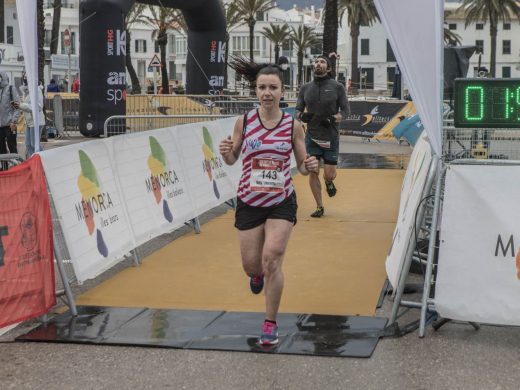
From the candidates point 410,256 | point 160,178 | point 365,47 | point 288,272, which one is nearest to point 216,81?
point 160,178

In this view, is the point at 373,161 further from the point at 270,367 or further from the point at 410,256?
the point at 270,367

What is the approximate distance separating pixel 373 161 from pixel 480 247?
1379 cm

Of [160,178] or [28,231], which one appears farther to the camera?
[160,178]

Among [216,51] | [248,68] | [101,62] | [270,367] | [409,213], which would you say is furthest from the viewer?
[216,51]

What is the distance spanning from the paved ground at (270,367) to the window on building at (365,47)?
117129 millimetres

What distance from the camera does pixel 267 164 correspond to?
588cm

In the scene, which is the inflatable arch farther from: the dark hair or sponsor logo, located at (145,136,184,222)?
the dark hair

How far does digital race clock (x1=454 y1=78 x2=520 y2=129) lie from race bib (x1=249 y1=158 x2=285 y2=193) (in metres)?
1.46

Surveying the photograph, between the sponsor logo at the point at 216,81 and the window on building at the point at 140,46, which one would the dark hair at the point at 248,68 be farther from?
the window on building at the point at 140,46

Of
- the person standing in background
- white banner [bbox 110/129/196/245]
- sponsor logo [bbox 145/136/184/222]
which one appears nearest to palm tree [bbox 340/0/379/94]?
the person standing in background

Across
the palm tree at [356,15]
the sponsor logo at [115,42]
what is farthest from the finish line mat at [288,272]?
the palm tree at [356,15]

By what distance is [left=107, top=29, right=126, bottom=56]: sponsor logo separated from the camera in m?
23.4

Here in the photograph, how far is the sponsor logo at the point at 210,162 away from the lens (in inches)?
437

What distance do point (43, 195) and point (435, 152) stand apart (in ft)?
9.48
